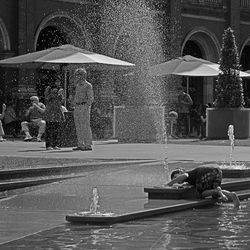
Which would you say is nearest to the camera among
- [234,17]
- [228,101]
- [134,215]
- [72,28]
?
[134,215]

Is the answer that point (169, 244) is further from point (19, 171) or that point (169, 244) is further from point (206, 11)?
point (206, 11)

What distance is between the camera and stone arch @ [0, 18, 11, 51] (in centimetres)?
2994

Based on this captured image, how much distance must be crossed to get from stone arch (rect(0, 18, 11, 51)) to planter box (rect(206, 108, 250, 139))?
8107mm

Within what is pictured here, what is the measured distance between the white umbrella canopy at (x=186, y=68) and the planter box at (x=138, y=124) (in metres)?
5.12

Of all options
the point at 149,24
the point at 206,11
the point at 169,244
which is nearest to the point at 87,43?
the point at 149,24

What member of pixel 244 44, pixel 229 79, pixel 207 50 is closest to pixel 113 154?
pixel 229 79

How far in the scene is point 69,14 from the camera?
32312 mm

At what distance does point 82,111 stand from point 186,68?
10799mm

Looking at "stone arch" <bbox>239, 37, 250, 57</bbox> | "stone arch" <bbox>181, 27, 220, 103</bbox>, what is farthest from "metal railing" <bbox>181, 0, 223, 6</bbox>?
"stone arch" <bbox>239, 37, 250, 57</bbox>

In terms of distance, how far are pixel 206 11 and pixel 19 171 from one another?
90.7 ft

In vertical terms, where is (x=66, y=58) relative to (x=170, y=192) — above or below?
above

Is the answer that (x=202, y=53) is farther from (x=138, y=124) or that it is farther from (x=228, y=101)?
(x=138, y=124)

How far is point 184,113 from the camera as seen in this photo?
30391 mm

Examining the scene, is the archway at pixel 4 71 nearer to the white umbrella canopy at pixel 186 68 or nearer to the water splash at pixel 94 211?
the white umbrella canopy at pixel 186 68
